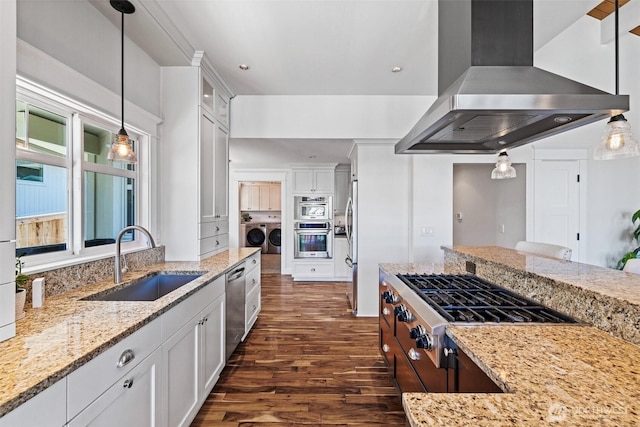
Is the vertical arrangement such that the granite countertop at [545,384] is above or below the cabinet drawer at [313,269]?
above

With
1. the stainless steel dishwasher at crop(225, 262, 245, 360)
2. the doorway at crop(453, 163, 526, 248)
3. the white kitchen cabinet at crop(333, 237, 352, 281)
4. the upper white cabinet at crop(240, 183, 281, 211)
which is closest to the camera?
the stainless steel dishwasher at crop(225, 262, 245, 360)

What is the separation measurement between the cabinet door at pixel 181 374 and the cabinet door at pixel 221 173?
1594 millimetres

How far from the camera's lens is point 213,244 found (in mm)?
3031

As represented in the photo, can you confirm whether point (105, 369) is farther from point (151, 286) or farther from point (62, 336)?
point (151, 286)

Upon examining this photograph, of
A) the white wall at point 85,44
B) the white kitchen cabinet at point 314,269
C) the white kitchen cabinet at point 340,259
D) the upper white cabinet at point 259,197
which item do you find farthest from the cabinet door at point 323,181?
the white wall at point 85,44

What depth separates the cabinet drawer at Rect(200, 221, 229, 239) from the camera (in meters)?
2.78

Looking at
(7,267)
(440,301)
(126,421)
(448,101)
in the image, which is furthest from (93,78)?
(440,301)

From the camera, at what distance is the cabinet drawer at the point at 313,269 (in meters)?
5.75

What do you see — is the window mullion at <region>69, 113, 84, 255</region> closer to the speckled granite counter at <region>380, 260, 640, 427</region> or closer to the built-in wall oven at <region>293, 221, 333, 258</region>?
the speckled granite counter at <region>380, 260, 640, 427</region>

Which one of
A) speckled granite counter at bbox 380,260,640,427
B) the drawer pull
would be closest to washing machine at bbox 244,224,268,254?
the drawer pull

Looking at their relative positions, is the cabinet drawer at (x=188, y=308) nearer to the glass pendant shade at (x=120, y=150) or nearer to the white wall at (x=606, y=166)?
the glass pendant shade at (x=120, y=150)

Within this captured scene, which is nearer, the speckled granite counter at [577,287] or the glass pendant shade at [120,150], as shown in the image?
the speckled granite counter at [577,287]

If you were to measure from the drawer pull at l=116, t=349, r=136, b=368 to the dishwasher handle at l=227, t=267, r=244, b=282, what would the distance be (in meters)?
1.25

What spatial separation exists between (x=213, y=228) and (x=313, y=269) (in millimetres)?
3025
